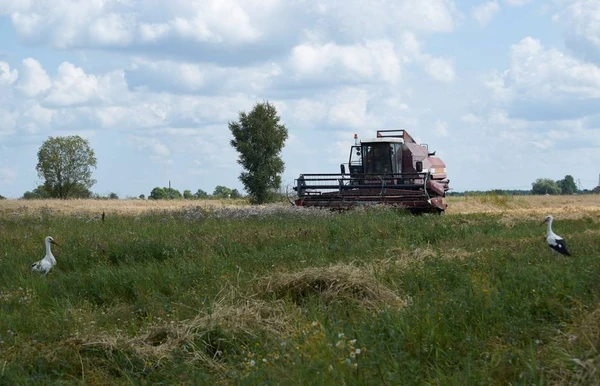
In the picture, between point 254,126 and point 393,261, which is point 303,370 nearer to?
point 393,261

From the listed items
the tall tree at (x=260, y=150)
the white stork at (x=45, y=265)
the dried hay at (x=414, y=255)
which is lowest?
the white stork at (x=45, y=265)

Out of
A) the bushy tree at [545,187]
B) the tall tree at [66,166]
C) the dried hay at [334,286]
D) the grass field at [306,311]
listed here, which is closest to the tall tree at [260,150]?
the tall tree at [66,166]

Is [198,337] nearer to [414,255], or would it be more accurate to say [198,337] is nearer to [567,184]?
[414,255]

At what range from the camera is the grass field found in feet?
22.0

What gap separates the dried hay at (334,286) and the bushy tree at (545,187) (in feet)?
341

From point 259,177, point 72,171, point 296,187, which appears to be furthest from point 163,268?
point 72,171

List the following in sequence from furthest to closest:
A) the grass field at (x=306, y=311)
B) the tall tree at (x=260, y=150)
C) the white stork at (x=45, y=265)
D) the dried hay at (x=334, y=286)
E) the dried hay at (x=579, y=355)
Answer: the tall tree at (x=260, y=150), the white stork at (x=45, y=265), the dried hay at (x=334, y=286), the grass field at (x=306, y=311), the dried hay at (x=579, y=355)

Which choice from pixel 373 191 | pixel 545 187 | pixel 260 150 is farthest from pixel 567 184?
pixel 373 191

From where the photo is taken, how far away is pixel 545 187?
11125 centimetres

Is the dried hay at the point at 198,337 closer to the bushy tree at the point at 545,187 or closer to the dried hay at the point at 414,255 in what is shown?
the dried hay at the point at 414,255

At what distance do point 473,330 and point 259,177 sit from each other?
50.6 meters

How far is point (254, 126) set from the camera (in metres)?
58.6

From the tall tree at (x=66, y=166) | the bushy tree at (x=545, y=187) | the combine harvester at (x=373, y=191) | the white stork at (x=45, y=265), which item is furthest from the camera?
the bushy tree at (x=545, y=187)

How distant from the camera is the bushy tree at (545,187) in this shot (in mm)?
110719
